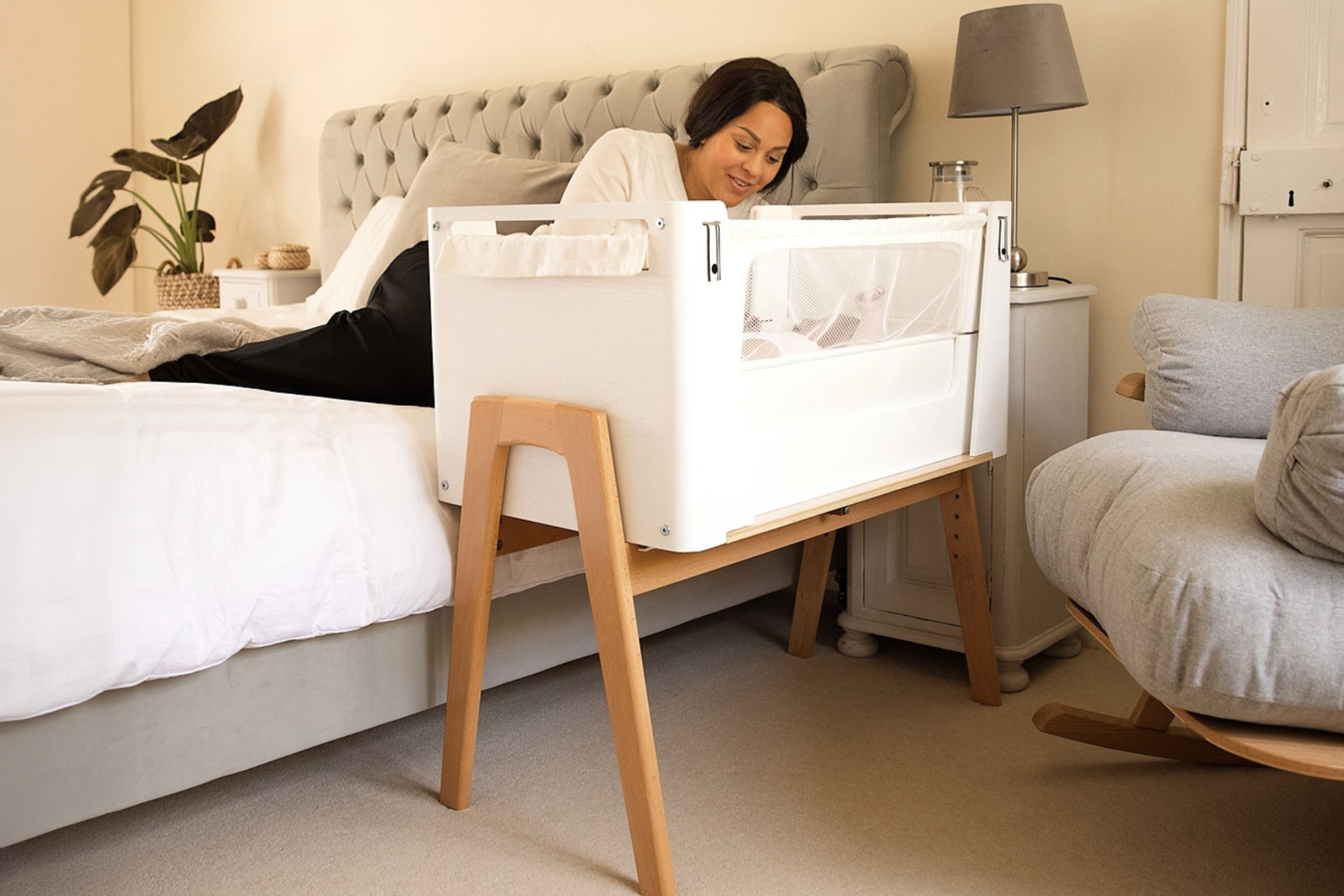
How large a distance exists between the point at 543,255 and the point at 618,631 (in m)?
0.40

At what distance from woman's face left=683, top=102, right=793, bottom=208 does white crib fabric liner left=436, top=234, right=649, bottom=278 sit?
0.70m

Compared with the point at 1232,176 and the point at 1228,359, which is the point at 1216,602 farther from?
the point at 1232,176

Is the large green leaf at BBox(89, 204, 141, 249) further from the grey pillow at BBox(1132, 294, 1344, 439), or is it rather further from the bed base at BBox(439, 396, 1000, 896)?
the grey pillow at BBox(1132, 294, 1344, 439)

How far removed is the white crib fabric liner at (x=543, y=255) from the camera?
3.76 ft

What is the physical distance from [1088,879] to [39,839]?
1200mm

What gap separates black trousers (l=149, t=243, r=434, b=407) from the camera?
1659 millimetres

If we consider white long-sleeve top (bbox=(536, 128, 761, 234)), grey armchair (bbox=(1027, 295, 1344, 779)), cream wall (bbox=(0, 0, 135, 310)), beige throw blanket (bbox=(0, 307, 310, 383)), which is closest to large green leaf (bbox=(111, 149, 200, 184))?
cream wall (bbox=(0, 0, 135, 310))

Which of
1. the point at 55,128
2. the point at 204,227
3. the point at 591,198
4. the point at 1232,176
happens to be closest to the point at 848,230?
the point at 591,198

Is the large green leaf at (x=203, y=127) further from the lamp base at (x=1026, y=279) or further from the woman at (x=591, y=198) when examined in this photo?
the lamp base at (x=1026, y=279)

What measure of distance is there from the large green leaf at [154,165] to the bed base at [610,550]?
261cm

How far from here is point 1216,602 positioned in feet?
3.13

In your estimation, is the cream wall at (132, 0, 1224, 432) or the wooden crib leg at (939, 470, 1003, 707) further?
the cream wall at (132, 0, 1224, 432)

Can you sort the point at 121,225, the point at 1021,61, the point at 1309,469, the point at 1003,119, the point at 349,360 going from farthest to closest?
the point at 121,225
the point at 1003,119
the point at 1021,61
the point at 349,360
the point at 1309,469

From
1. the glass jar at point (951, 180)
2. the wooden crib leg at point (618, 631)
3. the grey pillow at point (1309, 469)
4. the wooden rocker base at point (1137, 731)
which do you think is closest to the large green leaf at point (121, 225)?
the glass jar at point (951, 180)
